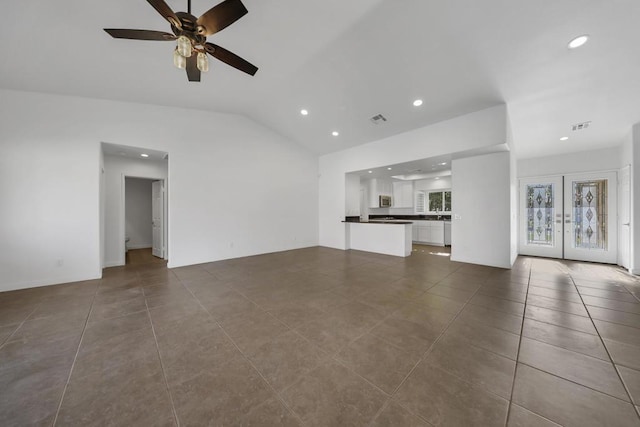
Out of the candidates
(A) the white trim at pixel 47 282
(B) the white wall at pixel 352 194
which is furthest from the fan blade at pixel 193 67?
(B) the white wall at pixel 352 194

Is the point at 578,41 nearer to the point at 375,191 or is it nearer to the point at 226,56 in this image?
the point at 226,56

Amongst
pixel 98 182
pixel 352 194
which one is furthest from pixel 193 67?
pixel 352 194

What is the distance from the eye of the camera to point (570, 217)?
5.71 m

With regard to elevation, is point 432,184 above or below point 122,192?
above

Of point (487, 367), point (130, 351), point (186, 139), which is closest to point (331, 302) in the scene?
point (487, 367)

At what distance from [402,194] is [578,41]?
650 centimetres

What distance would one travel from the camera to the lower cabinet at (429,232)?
25.5ft

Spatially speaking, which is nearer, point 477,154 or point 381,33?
point 381,33

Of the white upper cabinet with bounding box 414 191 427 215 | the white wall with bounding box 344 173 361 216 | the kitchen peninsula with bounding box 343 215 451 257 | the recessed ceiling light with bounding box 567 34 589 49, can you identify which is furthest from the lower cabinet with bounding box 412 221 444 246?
the recessed ceiling light with bounding box 567 34 589 49

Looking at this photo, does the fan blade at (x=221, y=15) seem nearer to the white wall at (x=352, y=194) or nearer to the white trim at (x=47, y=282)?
the white trim at (x=47, y=282)

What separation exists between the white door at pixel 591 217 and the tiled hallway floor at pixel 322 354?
91.9 inches

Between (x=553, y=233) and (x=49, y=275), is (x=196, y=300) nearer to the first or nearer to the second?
(x=49, y=275)

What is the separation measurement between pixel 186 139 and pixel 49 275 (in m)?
3.44

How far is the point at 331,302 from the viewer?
9.78 ft
